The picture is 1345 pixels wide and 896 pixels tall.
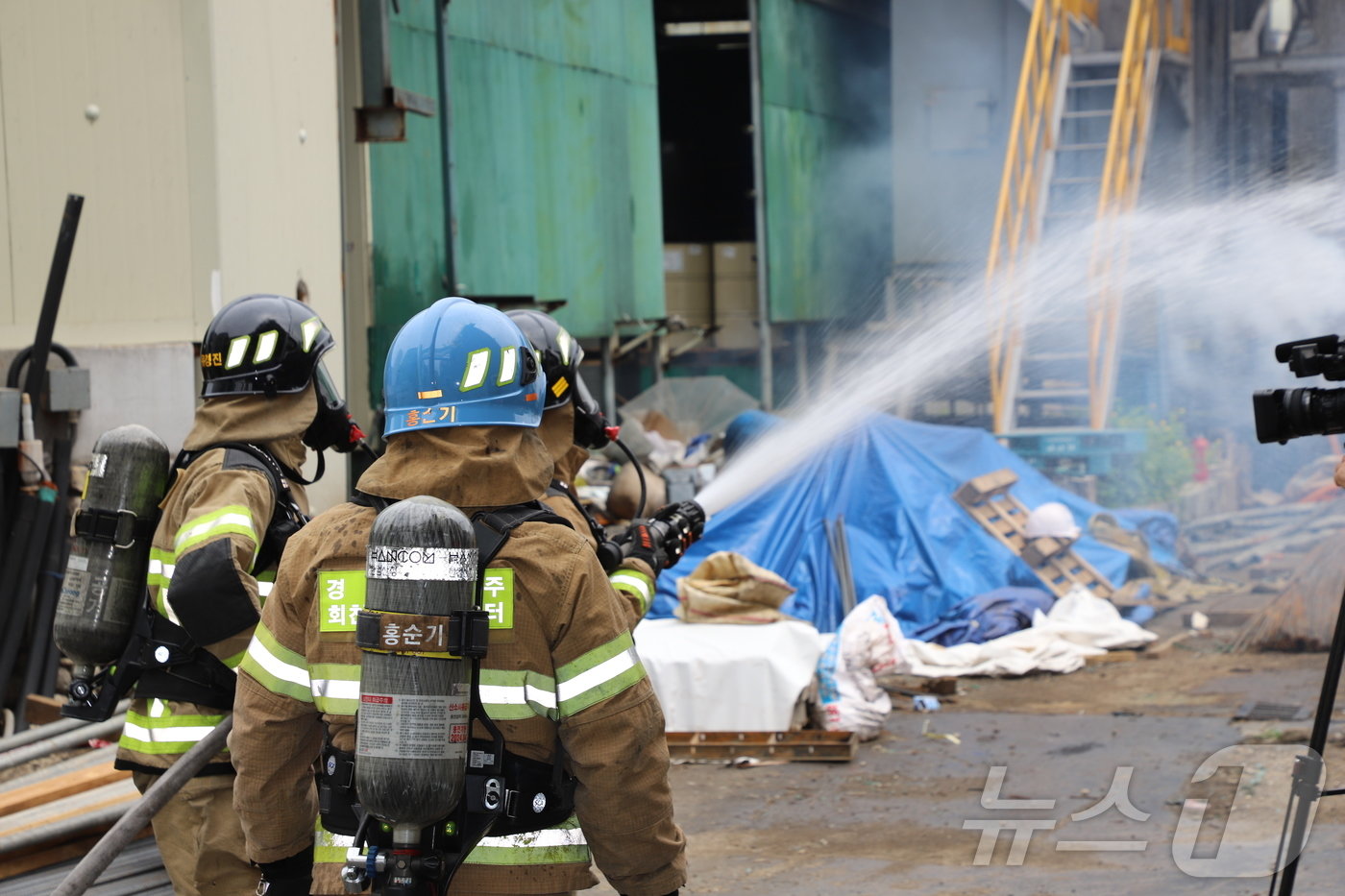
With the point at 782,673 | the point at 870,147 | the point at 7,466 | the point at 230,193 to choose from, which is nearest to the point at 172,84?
the point at 230,193

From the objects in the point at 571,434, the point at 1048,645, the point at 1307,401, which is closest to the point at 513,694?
the point at 571,434

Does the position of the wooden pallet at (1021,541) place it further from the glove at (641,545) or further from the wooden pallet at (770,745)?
the glove at (641,545)

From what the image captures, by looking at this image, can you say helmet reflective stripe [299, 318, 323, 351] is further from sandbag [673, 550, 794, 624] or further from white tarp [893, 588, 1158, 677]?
white tarp [893, 588, 1158, 677]

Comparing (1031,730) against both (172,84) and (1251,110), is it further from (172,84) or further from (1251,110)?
(1251,110)

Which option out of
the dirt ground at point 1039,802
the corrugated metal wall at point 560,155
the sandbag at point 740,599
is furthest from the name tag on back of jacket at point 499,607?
the corrugated metal wall at point 560,155

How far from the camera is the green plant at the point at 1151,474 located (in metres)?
12.5

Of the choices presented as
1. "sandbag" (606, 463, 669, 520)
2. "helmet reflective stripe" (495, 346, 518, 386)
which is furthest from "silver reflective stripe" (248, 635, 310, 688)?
"sandbag" (606, 463, 669, 520)

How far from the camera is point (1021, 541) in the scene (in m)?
10.1

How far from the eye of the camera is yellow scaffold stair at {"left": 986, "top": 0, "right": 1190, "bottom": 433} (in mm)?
13133

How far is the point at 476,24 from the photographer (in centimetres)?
1198

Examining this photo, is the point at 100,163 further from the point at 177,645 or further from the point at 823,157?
the point at 823,157

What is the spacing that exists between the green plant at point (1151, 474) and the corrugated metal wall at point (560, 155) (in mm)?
5045

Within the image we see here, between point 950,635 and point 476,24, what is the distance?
253 inches

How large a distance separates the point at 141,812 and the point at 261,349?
120cm
